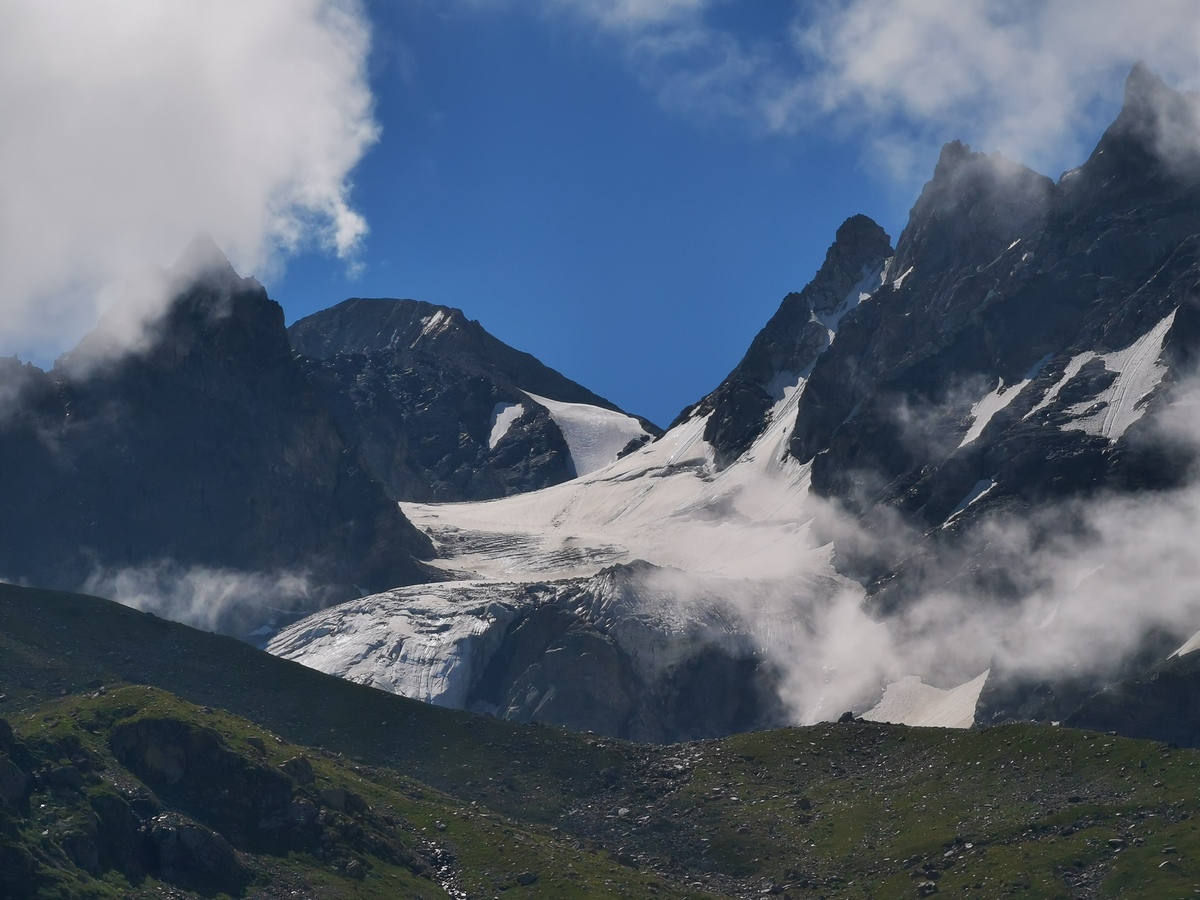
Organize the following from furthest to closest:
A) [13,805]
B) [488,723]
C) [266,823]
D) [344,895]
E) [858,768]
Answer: [488,723], [858,768], [266,823], [344,895], [13,805]

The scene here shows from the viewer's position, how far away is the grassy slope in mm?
113750

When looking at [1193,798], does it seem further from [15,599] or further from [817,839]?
[15,599]

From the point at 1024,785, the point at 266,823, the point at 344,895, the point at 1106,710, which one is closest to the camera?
the point at 344,895

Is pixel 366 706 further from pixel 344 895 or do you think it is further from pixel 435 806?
pixel 344 895

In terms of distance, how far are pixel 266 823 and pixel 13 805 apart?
19941 millimetres

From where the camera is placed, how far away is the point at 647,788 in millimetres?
145000

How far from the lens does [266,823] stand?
4508 inches

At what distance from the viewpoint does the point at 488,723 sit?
160 m

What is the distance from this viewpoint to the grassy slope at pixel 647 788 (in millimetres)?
113750

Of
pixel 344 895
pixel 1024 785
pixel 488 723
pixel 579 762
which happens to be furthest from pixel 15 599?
pixel 1024 785

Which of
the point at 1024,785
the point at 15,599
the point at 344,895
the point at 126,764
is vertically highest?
the point at 15,599

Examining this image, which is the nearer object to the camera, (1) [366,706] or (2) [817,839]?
(2) [817,839]

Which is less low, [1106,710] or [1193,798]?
[1106,710]

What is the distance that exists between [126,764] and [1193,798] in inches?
2872
